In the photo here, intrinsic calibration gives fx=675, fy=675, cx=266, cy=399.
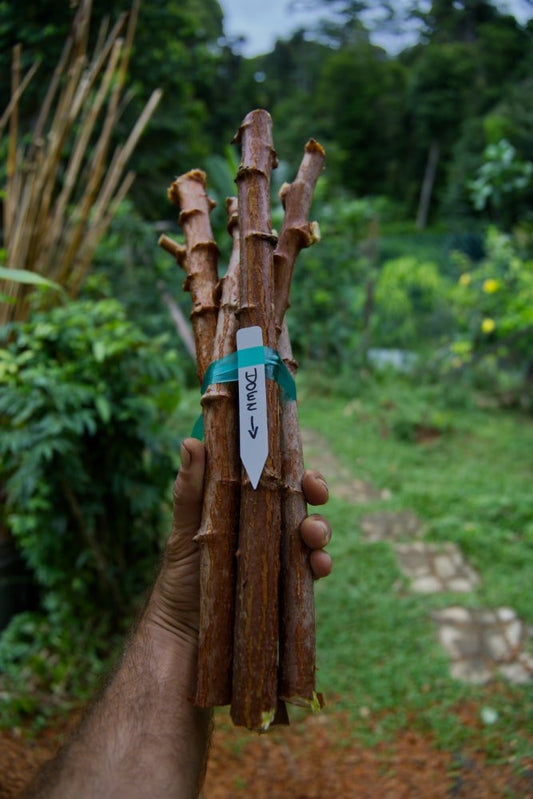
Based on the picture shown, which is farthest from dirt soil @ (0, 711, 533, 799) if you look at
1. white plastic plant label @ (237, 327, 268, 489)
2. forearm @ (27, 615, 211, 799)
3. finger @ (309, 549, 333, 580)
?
white plastic plant label @ (237, 327, 268, 489)

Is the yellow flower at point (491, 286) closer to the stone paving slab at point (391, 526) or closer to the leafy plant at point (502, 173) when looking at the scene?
the leafy plant at point (502, 173)

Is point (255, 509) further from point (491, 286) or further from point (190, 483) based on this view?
point (491, 286)

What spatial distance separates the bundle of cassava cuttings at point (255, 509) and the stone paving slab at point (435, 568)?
2415 mm

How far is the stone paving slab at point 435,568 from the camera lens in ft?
11.1

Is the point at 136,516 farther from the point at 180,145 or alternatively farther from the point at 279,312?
the point at 180,145

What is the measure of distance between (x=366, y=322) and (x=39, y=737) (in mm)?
5370

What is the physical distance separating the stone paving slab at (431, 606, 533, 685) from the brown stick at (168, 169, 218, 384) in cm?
213

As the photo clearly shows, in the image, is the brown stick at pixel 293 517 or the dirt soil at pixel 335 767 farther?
the dirt soil at pixel 335 767

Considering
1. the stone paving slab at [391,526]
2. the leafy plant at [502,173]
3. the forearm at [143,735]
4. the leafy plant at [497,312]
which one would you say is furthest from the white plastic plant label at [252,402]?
the leafy plant at [497,312]

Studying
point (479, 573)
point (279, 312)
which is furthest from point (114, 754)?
point (479, 573)

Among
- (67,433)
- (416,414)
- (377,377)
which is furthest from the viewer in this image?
(377,377)

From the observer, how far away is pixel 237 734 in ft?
8.31

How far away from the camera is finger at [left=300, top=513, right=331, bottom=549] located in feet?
3.68

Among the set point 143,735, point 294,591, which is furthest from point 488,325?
point 143,735
